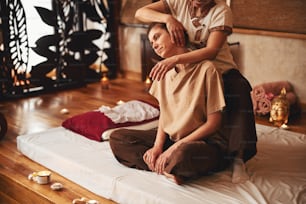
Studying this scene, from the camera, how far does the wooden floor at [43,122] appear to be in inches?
104

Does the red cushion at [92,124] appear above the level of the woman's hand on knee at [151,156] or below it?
below

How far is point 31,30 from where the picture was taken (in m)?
4.84

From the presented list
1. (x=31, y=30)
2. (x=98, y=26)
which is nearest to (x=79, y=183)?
(x=31, y=30)

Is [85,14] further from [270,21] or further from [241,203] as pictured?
[241,203]

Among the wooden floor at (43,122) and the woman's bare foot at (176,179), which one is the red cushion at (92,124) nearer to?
the wooden floor at (43,122)

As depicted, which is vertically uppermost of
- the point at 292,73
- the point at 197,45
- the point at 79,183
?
the point at 197,45

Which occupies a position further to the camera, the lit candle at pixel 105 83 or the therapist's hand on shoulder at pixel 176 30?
the lit candle at pixel 105 83

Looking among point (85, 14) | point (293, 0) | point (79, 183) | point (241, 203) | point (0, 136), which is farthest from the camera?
point (85, 14)

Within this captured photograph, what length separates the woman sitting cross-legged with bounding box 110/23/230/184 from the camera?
2.36 m

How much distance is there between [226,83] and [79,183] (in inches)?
37.4

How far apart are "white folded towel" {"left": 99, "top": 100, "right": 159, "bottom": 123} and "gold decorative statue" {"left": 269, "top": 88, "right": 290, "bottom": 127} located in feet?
2.73

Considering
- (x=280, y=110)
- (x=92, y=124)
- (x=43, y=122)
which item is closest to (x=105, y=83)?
(x=43, y=122)

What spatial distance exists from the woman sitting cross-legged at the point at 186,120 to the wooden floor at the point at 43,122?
40 cm

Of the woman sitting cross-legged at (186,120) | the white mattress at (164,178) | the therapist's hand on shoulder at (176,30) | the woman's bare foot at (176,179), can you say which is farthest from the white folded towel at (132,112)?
the therapist's hand on shoulder at (176,30)
